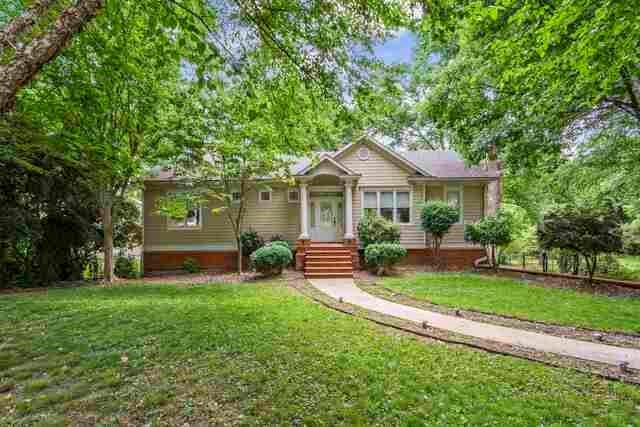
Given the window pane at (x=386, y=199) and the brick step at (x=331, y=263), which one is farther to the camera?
the window pane at (x=386, y=199)

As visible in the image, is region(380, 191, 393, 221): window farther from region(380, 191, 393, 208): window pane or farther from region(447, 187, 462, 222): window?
region(447, 187, 462, 222): window

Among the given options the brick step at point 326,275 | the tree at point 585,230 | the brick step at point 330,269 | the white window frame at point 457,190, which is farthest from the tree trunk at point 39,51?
the white window frame at point 457,190

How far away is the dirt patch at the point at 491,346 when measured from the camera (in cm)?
363

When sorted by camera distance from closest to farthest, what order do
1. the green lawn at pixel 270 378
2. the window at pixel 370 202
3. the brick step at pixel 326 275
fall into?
the green lawn at pixel 270 378 < the brick step at pixel 326 275 < the window at pixel 370 202

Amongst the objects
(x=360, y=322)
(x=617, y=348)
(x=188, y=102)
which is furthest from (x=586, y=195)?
(x=188, y=102)

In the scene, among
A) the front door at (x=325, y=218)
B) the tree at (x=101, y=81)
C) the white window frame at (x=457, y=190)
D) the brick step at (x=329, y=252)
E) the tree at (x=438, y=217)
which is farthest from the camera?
the front door at (x=325, y=218)

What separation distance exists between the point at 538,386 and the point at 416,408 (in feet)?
5.00

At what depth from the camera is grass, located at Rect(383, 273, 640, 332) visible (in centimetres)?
571

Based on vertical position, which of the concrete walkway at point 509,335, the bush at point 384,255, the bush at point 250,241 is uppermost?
the bush at point 250,241

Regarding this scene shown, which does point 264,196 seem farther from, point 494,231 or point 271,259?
point 494,231

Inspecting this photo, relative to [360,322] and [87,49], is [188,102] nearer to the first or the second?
[87,49]

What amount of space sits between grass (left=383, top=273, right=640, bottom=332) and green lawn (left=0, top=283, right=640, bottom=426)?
8.99ft

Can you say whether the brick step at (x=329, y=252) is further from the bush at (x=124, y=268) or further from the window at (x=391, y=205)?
the bush at (x=124, y=268)

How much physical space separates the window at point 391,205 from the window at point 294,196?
3.01 m
